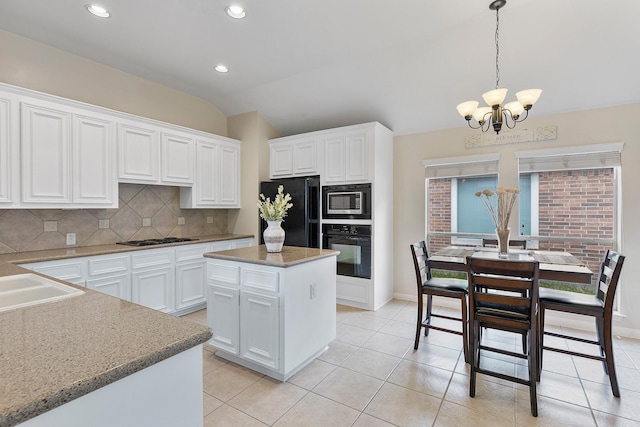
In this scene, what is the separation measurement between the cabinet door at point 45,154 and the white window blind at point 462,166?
4.08 m

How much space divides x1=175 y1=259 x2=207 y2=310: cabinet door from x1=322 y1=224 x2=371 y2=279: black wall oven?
165 centimetres

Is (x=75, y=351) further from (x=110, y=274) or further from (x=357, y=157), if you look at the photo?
(x=357, y=157)

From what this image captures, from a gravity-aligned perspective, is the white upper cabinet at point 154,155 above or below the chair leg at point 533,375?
above

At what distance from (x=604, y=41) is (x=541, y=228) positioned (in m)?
1.95

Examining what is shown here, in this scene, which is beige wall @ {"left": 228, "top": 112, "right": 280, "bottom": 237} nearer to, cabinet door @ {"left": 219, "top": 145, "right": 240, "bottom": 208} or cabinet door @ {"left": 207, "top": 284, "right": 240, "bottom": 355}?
cabinet door @ {"left": 219, "top": 145, "right": 240, "bottom": 208}

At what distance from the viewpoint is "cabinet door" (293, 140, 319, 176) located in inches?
172

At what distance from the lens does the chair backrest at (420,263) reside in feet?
9.38

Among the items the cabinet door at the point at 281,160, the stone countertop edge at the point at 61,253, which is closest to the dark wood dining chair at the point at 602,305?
the cabinet door at the point at 281,160

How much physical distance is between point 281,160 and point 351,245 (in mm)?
1688

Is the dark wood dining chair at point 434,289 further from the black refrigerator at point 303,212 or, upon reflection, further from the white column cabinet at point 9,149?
the white column cabinet at point 9,149

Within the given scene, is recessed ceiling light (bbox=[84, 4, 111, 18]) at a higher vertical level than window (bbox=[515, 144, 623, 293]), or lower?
higher

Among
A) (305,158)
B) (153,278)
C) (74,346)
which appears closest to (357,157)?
(305,158)

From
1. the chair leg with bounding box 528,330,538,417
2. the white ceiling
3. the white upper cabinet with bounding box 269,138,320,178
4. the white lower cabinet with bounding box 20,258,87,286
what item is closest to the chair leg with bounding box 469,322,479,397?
the chair leg with bounding box 528,330,538,417

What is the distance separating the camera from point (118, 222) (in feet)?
12.1
